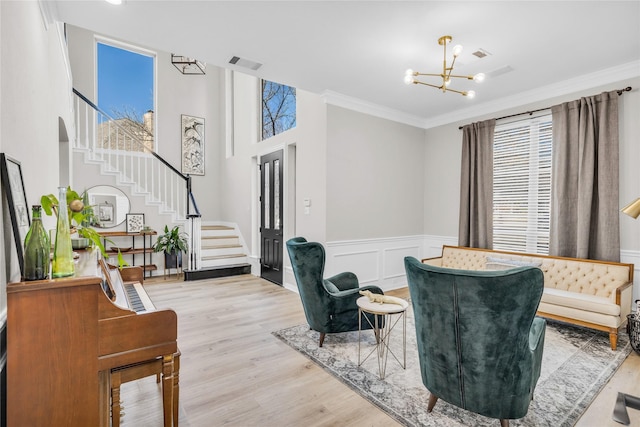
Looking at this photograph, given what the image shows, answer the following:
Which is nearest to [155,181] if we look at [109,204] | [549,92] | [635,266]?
[109,204]

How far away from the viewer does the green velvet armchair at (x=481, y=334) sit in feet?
5.37

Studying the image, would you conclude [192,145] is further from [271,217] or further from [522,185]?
[522,185]

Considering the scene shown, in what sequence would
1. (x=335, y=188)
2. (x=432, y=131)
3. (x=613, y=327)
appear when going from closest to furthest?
(x=613, y=327)
(x=335, y=188)
(x=432, y=131)

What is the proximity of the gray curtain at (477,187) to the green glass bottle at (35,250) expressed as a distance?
16.9 ft

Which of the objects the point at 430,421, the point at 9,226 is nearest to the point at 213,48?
the point at 9,226

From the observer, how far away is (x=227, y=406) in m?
2.16

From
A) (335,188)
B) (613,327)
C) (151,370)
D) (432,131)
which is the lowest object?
(613,327)

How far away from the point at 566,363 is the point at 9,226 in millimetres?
4049

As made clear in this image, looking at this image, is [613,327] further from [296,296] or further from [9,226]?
[9,226]

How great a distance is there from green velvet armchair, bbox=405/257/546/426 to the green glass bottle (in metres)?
1.84

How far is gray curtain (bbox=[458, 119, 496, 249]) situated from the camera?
191 inches

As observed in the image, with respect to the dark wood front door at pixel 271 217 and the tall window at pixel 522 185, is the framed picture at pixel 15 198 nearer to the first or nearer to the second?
the dark wood front door at pixel 271 217

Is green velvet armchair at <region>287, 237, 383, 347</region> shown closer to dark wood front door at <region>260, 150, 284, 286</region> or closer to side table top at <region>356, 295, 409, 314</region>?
side table top at <region>356, 295, 409, 314</region>

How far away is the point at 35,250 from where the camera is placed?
125cm
